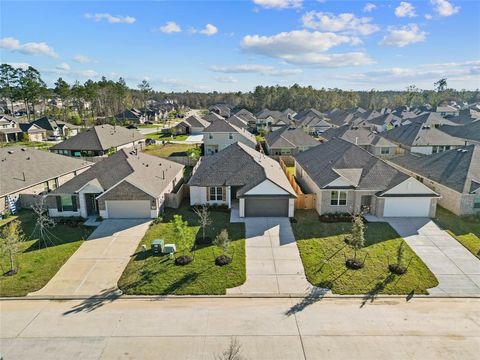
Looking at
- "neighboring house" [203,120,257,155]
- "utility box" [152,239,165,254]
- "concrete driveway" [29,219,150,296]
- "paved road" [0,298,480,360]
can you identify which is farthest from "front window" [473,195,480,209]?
"neighboring house" [203,120,257,155]

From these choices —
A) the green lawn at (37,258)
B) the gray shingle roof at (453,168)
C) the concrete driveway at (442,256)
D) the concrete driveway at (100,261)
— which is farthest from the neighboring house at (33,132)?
the concrete driveway at (442,256)

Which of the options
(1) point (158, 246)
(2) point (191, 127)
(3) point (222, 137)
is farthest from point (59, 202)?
(2) point (191, 127)

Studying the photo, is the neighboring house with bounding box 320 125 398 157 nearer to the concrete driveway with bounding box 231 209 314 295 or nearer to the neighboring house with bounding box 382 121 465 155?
the neighboring house with bounding box 382 121 465 155

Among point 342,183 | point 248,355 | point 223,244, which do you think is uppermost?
point 342,183

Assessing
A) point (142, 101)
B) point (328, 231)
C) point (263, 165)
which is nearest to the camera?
point (328, 231)

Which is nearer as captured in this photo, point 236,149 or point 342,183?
point 342,183

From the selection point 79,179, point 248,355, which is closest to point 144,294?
point 248,355

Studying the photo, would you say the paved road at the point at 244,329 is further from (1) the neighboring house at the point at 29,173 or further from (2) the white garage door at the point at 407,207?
(1) the neighboring house at the point at 29,173

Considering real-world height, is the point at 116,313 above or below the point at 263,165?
below

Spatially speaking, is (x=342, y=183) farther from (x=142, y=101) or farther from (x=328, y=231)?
(x=142, y=101)
